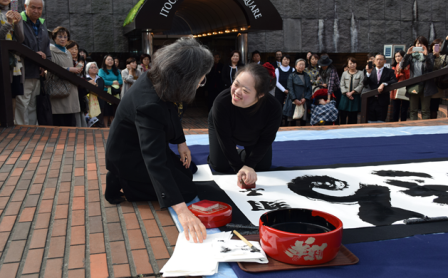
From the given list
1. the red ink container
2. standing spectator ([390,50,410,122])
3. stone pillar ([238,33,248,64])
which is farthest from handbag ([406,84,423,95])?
the red ink container

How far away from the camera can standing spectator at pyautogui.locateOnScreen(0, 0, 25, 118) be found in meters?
4.50

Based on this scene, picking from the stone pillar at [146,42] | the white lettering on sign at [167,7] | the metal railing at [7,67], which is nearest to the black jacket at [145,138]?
the metal railing at [7,67]

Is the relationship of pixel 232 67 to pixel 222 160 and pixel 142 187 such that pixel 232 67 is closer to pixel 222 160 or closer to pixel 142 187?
pixel 222 160

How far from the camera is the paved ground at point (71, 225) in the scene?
171cm

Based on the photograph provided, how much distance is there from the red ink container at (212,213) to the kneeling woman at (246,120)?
49cm

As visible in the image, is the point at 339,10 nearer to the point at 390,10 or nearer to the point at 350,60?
the point at 390,10

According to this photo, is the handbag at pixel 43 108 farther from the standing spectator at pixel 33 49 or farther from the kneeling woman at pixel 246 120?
the kneeling woman at pixel 246 120

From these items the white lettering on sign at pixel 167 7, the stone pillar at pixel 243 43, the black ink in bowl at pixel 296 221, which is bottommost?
the black ink in bowl at pixel 296 221

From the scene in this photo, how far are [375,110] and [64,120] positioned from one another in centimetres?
488

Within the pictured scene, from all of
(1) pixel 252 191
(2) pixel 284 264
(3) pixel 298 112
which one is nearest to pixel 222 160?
(1) pixel 252 191

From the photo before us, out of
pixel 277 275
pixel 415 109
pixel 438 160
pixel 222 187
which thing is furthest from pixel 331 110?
pixel 277 275

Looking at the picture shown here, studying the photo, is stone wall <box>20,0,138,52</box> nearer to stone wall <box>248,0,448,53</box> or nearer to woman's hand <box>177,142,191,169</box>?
stone wall <box>248,0,448,53</box>

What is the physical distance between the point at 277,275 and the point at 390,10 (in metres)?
11.4

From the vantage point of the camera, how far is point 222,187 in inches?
109
